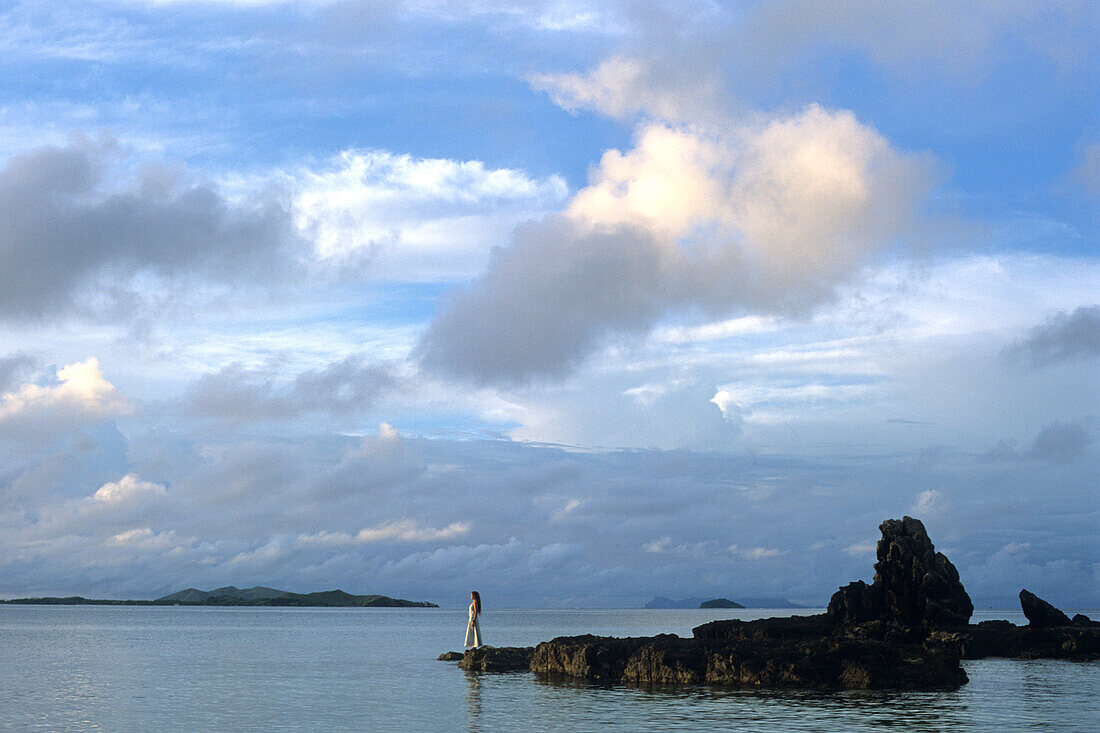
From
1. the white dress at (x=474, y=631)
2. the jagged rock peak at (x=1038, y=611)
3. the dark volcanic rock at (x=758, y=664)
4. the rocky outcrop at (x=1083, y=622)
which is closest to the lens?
the dark volcanic rock at (x=758, y=664)

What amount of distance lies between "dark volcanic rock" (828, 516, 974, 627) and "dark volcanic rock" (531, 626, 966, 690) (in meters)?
31.2

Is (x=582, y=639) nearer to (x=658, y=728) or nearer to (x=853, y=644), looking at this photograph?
(x=853, y=644)

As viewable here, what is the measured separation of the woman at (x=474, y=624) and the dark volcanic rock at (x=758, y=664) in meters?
5.41

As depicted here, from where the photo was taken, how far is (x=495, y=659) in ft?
229

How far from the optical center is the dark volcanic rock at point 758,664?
58.9 m

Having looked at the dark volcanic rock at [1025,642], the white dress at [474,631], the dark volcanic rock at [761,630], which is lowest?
the dark volcanic rock at [1025,642]

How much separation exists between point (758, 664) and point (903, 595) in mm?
44247

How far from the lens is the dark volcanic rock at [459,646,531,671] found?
68.9 metres

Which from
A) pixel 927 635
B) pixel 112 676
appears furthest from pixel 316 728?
pixel 927 635

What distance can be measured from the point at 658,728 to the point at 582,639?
31274 millimetres

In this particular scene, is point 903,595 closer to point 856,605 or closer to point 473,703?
point 856,605

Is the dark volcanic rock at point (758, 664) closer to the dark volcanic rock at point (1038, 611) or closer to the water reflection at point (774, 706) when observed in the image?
the water reflection at point (774, 706)

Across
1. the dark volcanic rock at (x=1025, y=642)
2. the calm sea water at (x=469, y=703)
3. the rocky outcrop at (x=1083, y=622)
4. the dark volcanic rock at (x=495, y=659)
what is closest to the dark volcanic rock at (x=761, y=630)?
the dark volcanic rock at (x=1025, y=642)

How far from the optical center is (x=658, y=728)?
132ft
